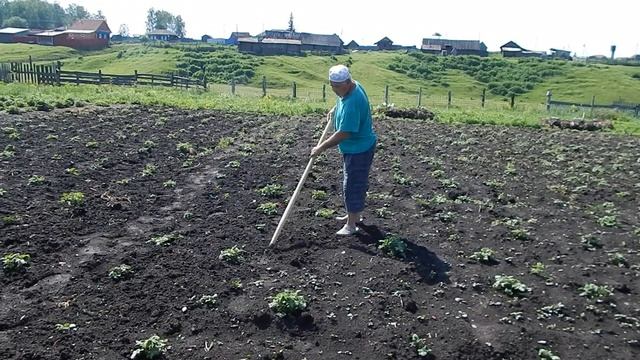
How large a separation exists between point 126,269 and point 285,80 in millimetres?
45631

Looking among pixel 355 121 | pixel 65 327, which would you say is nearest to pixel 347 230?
pixel 355 121

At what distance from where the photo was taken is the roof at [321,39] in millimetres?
87375

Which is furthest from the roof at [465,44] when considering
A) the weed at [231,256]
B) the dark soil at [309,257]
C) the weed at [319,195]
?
the weed at [231,256]

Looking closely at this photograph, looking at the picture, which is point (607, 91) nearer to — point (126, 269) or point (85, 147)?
point (85, 147)

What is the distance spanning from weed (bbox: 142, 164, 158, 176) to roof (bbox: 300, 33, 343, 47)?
256ft

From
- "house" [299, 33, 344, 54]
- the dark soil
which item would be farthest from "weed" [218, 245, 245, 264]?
"house" [299, 33, 344, 54]

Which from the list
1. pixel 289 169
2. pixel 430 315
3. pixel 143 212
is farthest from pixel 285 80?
pixel 430 315

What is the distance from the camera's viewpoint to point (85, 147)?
41.5 ft

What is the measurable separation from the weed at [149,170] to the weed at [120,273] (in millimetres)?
4647

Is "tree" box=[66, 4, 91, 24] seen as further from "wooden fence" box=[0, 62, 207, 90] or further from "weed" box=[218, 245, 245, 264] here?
"weed" box=[218, 245, 245, 264]

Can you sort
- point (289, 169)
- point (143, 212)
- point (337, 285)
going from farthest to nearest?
1. point (289, 169)
2. point (143, 212)
3. point (337, 285)

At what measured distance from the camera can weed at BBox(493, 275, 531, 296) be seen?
6.06 m

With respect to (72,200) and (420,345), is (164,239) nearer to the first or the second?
(72,200)

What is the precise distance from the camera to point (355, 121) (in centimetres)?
705
